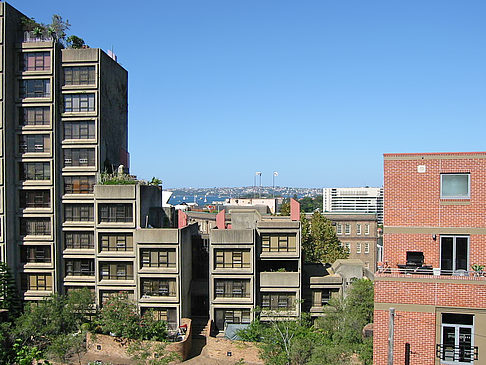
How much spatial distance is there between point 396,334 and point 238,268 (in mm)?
25758

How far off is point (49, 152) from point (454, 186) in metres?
38.5

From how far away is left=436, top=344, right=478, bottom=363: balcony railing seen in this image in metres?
18.7

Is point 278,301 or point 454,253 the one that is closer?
point 454,253

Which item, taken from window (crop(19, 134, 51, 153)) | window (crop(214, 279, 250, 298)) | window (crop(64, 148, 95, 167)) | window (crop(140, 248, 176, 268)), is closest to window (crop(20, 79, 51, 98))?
window (crop(19, 134, 51, 153))

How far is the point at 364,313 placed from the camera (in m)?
39.5

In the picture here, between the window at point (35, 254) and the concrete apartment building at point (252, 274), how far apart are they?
1677 cm

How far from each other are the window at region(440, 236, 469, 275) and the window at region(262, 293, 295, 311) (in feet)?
81.1

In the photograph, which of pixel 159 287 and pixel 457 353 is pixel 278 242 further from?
pixel 457 353

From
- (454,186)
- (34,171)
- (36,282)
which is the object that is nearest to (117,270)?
(36,282)

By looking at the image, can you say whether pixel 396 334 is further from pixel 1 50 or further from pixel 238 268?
pixel 1 50

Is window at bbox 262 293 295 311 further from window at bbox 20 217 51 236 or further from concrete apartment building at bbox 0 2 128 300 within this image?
window at bbox 20 217 51 236

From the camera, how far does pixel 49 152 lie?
46438mm

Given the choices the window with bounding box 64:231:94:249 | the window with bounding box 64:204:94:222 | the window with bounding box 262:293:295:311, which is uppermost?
the window with bounding box 64:204:94:222

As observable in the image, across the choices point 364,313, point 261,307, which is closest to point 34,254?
point 261,307
